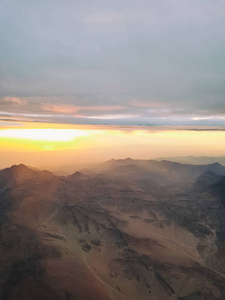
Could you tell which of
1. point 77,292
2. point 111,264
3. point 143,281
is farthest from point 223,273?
point 77,292

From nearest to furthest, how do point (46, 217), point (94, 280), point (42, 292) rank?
point (42, 292) → point (94, 280) → point (46, 217)

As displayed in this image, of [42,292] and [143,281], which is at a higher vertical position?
[42,292]

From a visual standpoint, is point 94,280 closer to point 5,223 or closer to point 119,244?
point 119,244

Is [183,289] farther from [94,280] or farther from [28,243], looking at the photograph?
[28,243]

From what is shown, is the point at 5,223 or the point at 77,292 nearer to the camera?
the point at 77,292

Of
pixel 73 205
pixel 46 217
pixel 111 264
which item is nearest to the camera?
pixel 111 264

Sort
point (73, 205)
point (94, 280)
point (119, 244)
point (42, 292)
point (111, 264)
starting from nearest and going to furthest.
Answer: point (42, 292) → point (94, 280) → point (111, 264) → point (119, 244) → point (73, 205)

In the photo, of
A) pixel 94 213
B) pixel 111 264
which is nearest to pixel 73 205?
pixel 94 213

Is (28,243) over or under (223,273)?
over

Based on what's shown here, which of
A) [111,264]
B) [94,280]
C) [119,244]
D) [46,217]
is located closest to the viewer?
[94,280]
